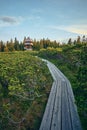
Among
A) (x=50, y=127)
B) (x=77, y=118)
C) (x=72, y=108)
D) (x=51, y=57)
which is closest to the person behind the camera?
(x=50, y=127)

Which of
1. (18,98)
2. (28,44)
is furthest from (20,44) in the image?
(18,98)

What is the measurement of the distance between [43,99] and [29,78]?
6298 mm

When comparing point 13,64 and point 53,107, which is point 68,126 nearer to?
point 53,107

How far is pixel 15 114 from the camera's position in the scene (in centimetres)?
1772

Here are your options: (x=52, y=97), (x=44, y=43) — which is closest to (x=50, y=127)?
(x=52, y=97)

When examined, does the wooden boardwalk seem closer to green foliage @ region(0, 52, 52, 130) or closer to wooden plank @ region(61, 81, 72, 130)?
wooden plank @ region(61, 81, 72, 130)

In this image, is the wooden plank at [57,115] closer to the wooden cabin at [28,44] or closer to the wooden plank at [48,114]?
the wooden plank at [48,114]

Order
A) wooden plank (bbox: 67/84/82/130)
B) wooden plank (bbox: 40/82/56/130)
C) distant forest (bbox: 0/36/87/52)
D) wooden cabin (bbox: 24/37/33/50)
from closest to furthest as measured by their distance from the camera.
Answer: wooden plank (bbox: 67/84/82/130) < wooden plank (bbox: 40/82/56/130) < distant forest (bbox: 0/36/87/52) < wooden cabin (bbox: 24/37/33/50)

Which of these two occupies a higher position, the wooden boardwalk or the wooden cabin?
the wooden cabin

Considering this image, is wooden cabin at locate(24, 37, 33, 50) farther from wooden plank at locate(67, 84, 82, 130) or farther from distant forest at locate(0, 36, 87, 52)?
wooden plank at locate(67, 84, 82, 130)

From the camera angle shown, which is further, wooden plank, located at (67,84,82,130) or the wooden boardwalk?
the wooden boardwalk

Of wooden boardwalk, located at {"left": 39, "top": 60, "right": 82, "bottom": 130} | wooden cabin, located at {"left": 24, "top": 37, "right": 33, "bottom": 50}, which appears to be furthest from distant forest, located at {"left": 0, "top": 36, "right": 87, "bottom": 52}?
wooden boardwalk, located at {"left": 39, "top": 60, "right": 82, "bottom": 130}

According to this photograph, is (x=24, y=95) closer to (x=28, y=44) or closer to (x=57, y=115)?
(x=57, y=115)

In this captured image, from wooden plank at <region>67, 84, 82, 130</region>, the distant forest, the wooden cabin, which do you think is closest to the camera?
wooden plank at <region>67, 84, 82, 130</region>
